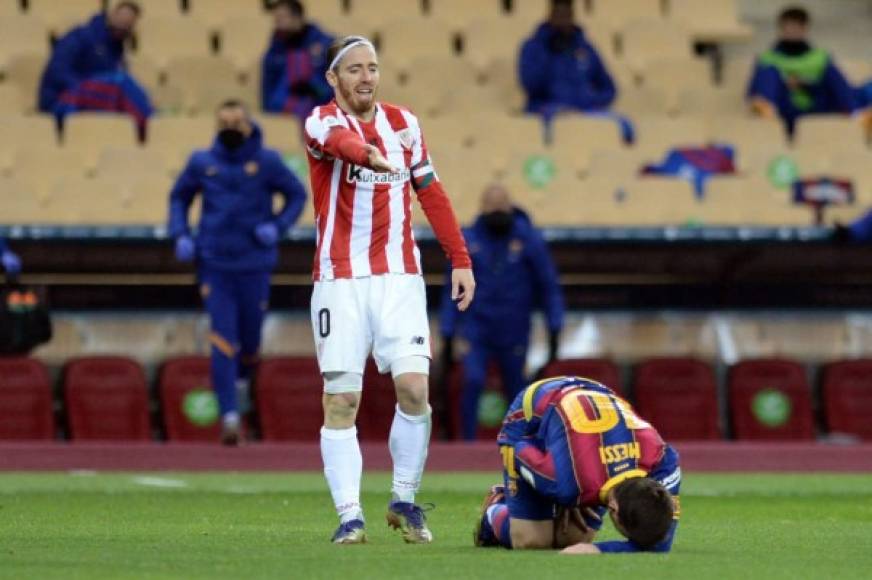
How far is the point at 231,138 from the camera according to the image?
1491 centimetres

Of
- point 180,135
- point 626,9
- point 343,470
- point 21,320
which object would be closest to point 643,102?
point 626,9

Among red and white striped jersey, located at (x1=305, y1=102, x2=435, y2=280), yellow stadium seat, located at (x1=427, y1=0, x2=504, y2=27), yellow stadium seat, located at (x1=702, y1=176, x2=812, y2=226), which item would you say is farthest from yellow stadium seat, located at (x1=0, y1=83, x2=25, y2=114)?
red and white striped jersey, located at (x1=305, y1=102, x2=435, y2=280)

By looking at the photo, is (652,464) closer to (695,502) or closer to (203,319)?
(695,502)

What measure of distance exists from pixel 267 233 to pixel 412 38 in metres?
5.68

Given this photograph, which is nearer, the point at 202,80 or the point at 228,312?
the point at 228,312

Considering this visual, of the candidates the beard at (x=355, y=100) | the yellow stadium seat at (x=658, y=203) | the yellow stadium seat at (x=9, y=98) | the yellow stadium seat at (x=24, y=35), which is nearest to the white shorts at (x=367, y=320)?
the beard at (x=355, y=100)

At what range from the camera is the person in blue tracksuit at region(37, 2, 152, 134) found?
58.5 ft

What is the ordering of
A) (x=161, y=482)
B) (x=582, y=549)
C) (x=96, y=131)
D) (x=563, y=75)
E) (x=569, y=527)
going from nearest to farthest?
(x=582, y=549), (x=569, y=527), (x=161, y=482), (x=96, y=131), (x=563, y=75)

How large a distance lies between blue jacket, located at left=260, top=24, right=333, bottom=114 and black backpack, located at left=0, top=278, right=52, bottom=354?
11.8 ft

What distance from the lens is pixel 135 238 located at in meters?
16.5

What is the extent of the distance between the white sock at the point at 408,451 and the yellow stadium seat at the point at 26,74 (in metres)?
10.8

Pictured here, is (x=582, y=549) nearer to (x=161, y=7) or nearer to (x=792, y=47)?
(x=792, y=47)

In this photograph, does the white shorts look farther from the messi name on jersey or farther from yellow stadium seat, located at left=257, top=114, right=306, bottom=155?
yellow stadium seat, located at left=257, top=114, right=306, bottom=155

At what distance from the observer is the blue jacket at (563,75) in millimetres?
18969
